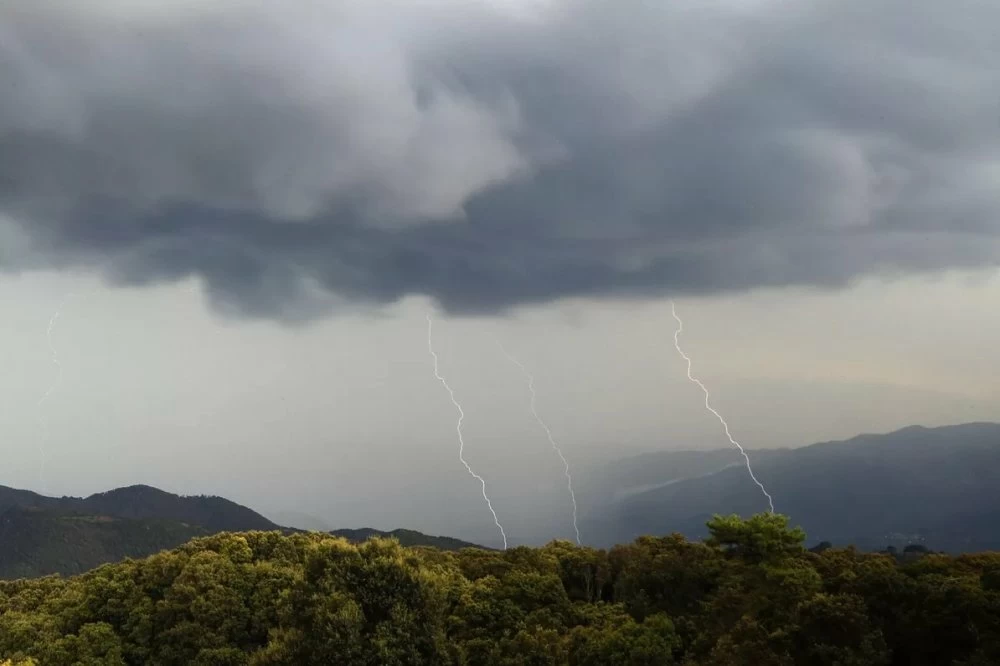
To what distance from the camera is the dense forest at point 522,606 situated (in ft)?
97.0

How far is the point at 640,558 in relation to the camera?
4684cm

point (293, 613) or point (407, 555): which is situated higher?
point (407, 555)

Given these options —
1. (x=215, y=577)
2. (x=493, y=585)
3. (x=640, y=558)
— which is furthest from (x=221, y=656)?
(x=640, y=558)

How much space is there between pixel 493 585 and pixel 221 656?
1504cm

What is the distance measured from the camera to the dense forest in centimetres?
2956

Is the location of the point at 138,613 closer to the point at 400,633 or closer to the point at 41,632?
the point at 41,632

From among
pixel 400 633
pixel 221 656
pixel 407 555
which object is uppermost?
pixel 407 555

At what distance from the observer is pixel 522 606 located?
44344 mm

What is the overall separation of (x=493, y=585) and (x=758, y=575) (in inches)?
582

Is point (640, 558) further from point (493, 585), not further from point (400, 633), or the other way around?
point (400, 633)

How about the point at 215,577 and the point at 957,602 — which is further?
the point at 215,577

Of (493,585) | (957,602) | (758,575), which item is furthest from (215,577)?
(957,602)

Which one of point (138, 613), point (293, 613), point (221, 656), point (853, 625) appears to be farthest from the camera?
point (138, 613)

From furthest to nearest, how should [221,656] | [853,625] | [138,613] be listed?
1. [138,613]
2. [221,656]
3. [853,625]
